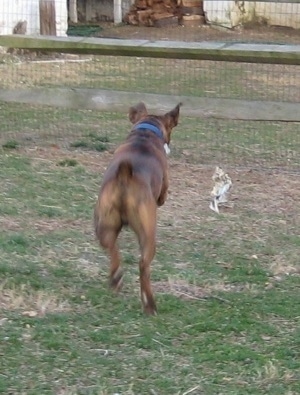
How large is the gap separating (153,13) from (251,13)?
2202 millimetres

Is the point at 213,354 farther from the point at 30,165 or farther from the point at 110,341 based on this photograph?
the point at 30,165

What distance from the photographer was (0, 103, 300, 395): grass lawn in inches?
149

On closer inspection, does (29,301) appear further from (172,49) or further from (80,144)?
(80,144)

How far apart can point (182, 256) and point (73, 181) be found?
1.88 metres

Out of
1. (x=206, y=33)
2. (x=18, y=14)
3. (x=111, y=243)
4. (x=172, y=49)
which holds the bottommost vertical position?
(x=206, y=33)

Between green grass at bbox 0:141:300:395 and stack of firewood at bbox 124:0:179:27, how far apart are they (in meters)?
13.4

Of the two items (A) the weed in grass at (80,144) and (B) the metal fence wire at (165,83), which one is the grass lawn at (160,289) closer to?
(A) the weed in grass at (80,144)

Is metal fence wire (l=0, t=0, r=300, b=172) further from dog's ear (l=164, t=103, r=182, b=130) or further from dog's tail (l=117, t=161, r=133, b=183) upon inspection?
dog's tail (l=117, t=161, r=133, b=183)

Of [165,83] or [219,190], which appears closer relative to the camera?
[219,190]

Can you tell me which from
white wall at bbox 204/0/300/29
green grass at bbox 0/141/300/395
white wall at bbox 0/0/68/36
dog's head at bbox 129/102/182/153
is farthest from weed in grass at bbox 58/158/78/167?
white wall at bbox 204/0/300/29

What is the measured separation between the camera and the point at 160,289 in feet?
15.8

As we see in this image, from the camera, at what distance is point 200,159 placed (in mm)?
7980

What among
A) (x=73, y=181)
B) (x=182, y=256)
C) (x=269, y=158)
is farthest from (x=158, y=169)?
(x=269, y=158)


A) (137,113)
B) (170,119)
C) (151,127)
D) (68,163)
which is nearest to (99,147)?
(68,163)
